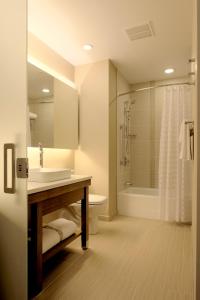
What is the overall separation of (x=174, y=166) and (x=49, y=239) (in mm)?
2123

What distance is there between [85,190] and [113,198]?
1.24 m

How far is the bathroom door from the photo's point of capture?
4.05 ft

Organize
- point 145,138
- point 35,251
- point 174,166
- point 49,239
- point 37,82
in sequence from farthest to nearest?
point 145,138
point 174,166
point 37,82
point 49,239
point 35,251

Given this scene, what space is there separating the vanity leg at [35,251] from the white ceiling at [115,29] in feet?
6.42

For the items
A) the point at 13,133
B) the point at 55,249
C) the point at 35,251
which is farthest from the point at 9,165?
the point at 55,249

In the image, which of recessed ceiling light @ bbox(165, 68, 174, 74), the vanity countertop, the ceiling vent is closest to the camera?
the vanity countertop

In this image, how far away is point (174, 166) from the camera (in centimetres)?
308

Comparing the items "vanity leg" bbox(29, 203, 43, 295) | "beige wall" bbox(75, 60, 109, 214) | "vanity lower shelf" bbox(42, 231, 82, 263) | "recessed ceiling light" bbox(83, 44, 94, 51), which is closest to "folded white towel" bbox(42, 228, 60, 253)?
"vanity lower shelf" bbox(42, 231, 82, 263)

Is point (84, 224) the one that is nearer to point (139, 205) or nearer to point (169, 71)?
point (139, 205)

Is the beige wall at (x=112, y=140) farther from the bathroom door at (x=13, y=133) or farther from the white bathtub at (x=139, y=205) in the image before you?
the bathroom door at (x=13, y=133)

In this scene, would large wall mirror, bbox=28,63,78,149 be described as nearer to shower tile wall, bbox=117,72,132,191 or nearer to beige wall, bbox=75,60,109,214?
beige wall, bbox=75,60,109,214

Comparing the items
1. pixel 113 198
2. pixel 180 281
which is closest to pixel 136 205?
pixel 113 198

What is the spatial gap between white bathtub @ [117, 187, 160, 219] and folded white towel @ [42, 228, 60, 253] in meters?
1.83

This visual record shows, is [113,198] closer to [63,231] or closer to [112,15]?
[63,231]
